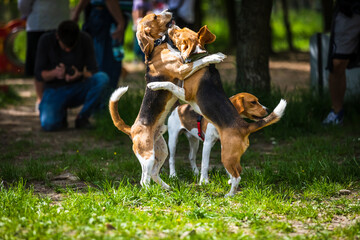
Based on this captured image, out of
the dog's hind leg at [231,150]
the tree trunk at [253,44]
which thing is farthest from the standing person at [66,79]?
the dog's hind leg at [231,150]

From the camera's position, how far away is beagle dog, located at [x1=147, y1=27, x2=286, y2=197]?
3850 mm

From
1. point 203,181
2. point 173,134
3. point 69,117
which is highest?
point 173,134

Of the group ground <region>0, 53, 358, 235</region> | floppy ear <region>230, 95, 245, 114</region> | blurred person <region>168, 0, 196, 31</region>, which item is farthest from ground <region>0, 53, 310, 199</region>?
blurred person <region>168, 0, 196, 31</region>

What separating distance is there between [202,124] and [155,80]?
785 mm

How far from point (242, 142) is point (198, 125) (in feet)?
2.86

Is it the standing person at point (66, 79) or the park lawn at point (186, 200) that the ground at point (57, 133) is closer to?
the park lawn at point (186, 200)

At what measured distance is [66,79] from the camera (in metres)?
7.30

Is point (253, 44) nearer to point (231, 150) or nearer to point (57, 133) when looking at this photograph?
point (57, 133)

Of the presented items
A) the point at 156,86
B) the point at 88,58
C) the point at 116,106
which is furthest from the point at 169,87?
the point at 88,58

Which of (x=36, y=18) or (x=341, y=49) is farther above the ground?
(x=36, y=18)

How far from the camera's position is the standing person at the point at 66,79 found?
7258mm

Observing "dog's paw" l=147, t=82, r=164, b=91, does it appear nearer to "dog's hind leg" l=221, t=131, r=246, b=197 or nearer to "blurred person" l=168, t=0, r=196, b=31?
"dog's hind leg" l=221, t=131, r=246, b=197

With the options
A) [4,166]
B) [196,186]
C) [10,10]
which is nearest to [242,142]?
[196,186]

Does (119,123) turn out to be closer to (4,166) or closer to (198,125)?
(198,125)
